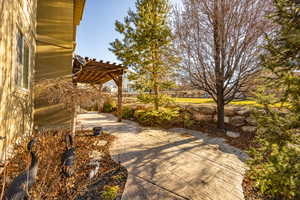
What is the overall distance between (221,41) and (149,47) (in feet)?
11.5

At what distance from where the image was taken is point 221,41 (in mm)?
4945

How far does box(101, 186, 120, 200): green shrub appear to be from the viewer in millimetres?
2084

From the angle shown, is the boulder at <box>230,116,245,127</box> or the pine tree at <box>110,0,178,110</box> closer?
the boulder at <box>230,116,245,127</box>

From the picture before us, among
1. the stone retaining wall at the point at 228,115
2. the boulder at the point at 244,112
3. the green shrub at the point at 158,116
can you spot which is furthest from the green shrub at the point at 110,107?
the boulder at the point at 244,112

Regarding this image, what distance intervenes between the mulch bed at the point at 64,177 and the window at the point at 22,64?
1668mm

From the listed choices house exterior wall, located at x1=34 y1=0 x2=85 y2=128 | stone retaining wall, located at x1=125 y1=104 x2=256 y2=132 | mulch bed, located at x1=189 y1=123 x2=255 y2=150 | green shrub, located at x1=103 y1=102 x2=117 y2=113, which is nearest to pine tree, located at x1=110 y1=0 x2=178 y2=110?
stone retaining wall, located at x1=125 y1=104 x2=256 y2=132

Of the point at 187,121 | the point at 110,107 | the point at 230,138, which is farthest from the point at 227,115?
the point at 110,107

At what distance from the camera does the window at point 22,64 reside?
340 centimetres

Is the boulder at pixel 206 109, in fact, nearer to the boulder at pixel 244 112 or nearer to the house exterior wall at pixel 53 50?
the boulder at pixel 244 112

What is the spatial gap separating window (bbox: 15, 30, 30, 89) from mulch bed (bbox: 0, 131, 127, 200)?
1.67 meters

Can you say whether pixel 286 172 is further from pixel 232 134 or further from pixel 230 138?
pixel 232 134

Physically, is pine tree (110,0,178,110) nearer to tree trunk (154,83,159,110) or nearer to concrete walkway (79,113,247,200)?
tree trunk (154,83,159,110)

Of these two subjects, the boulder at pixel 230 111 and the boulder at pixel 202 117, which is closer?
the boulder at pixel 230 111

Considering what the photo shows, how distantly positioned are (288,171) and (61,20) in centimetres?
782
